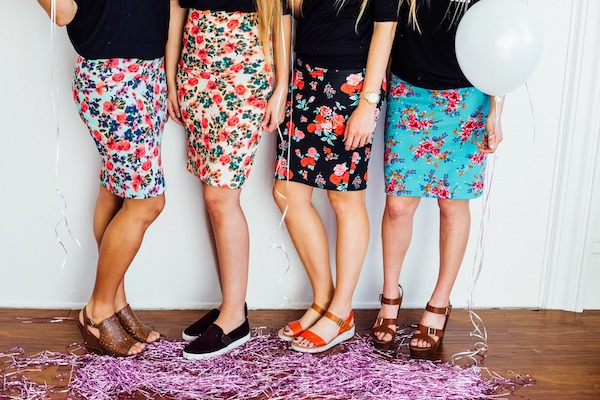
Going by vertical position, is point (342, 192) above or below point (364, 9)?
below

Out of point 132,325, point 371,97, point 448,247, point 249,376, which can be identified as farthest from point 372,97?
point 132,325

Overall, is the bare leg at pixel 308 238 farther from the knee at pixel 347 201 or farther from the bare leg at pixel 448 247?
the bare leg at pixel 448 247

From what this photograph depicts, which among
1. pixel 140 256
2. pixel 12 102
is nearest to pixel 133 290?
pixel 140 256

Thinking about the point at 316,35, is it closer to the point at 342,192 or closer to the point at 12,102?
the point at 342,192

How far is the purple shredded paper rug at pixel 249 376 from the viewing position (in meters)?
2.08

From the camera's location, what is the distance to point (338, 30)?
2.10 meters

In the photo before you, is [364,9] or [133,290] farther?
[133,290]

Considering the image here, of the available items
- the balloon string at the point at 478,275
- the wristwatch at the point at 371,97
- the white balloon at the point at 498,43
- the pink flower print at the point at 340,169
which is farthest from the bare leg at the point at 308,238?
the white balloon at the point at 498,43

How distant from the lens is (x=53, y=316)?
8.16 ft

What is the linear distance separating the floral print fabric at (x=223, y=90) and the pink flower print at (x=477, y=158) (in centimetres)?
68

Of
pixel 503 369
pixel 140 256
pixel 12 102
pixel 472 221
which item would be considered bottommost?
pixel 503 369

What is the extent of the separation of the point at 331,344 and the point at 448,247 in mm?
503

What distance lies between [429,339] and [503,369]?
0.82 feet

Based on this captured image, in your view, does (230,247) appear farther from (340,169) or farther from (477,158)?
(477,158)
